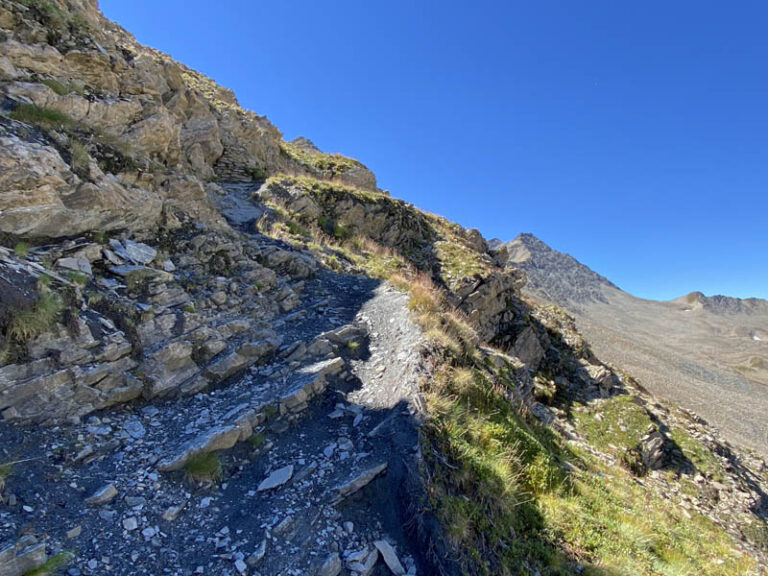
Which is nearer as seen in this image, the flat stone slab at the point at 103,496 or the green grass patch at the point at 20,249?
the flat stone slab at the point at 103,496

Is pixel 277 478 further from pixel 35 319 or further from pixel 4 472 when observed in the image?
pixel 35 319

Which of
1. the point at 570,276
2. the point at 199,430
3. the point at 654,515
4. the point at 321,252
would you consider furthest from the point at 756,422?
the point at 570,276

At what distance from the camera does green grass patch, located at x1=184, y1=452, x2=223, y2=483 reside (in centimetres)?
482

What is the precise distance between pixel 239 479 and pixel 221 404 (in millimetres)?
1601

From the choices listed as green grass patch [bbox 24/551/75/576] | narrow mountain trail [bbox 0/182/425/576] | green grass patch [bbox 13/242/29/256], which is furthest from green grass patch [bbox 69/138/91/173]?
green grass patch [bbox 24/551/75/576]

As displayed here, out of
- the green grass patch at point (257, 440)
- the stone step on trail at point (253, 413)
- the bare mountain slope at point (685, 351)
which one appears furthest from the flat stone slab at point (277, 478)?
the bare mountain slope at point (685, 351)

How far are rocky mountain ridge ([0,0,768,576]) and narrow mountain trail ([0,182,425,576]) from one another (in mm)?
27

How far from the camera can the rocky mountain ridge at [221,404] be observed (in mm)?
4262

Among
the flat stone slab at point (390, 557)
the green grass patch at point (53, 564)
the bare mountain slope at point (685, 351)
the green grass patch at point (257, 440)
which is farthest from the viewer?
the bare mountain slope at point (685, 351)

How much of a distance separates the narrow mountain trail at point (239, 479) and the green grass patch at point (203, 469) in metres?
0.05

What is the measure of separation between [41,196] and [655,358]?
114155mm

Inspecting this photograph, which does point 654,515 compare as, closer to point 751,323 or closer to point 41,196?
point 41,196

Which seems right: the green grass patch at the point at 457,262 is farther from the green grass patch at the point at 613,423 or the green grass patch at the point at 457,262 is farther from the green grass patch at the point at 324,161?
the green grass patch at the point at 324,161

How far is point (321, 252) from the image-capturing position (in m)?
14.0
